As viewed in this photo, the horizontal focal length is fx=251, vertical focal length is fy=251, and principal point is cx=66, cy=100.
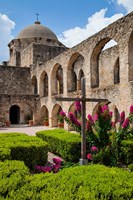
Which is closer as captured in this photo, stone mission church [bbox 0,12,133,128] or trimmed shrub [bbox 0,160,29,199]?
trimmed shrub [bbox 0,160,29,199]

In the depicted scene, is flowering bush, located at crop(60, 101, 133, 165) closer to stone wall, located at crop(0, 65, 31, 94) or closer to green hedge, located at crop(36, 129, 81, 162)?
green hedge, located at crop(36, 129, 81, 162)

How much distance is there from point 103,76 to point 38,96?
6.49 meters

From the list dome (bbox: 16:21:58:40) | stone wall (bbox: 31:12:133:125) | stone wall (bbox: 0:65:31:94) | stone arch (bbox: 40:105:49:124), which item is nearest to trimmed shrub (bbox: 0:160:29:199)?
stone wall (bbox: 31:12:133:125)

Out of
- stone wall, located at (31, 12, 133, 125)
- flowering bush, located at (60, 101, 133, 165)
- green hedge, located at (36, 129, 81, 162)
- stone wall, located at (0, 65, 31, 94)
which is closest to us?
flowering bush, located at (60, 101, 133, 165)

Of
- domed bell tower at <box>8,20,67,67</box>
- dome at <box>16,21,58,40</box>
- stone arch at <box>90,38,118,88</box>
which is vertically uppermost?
dome at <box>16,21,58,40</box>

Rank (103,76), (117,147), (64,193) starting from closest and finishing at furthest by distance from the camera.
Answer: (64,193)
(117,147)
(103,76)

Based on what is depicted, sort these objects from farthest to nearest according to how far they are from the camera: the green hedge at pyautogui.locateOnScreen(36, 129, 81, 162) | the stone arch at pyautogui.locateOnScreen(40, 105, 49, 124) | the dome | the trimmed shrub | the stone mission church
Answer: the dome
the stone arch at pyautogui.locateOnScreen(40, 105, 49, 124)
the stone mission church
the green hedge at pyautogui.locateOnScreen(36, 129, 81, 162)
the trimmed shrub

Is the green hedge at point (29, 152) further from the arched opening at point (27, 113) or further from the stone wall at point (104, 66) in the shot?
the arched opening at point (27, 113)

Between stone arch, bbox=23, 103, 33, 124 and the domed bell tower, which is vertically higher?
the domed bell tower

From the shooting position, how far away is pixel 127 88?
1191 centimetres

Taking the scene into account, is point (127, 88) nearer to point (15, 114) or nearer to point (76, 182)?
point (76, 182)

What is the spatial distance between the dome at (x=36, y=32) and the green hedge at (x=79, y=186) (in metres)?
30.6

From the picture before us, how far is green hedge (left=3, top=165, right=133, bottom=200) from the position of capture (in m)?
3.27

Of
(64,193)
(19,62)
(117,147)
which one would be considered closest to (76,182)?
(64,193)
